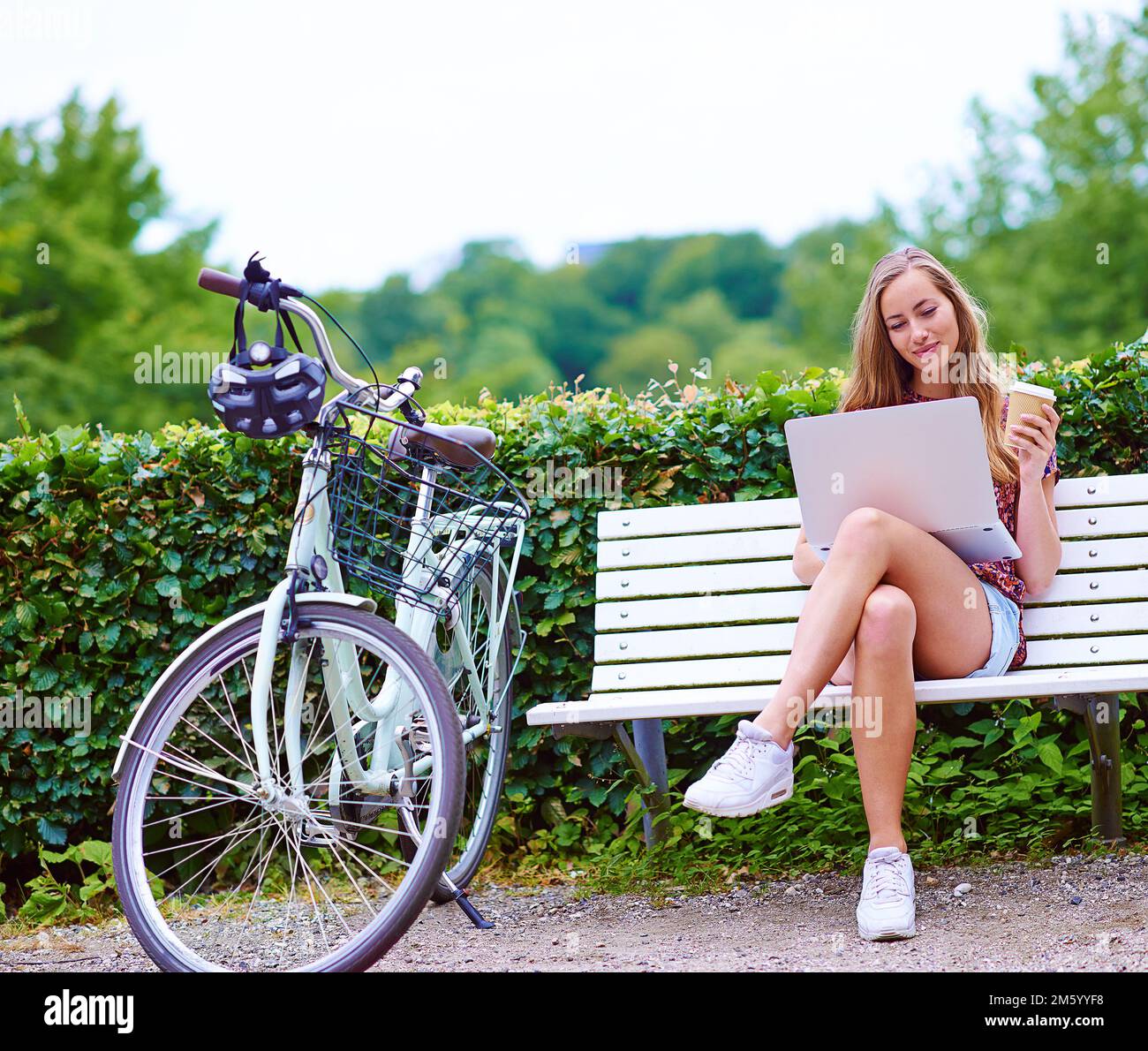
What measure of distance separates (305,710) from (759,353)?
48.4 meters

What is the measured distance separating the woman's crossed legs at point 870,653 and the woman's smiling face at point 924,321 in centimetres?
55

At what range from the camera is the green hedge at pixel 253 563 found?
11.8 ft

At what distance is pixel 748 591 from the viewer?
3398mm

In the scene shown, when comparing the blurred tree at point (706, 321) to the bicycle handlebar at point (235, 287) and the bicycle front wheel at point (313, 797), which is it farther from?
the bicycle handlebar at point (235, 287)

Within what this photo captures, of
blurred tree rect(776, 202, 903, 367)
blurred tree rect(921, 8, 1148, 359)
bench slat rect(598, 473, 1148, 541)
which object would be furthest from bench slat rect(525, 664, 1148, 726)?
blurred tree rect(776, 202, 903, 367)

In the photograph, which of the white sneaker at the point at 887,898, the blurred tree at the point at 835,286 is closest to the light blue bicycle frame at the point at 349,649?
the white sneaker at the point at 887,898

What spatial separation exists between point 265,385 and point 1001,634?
1733mm

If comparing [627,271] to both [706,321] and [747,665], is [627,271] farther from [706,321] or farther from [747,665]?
[747,665]

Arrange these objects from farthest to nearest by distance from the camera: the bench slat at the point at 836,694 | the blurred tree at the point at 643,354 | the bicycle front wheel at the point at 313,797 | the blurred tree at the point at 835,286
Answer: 1. the blurred tree at the point at 643,354
2. the blurred tree at the point at 835,286
3. the bench slat at the point at 836,694
4. the bicycle front wheel at the point at 313,797

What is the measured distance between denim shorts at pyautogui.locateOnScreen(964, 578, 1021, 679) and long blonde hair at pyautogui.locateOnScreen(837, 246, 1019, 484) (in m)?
0.37

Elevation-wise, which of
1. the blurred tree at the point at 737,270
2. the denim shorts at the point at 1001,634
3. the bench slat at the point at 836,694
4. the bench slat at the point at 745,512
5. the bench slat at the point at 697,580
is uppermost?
the blurred tree at the point at 737,270
